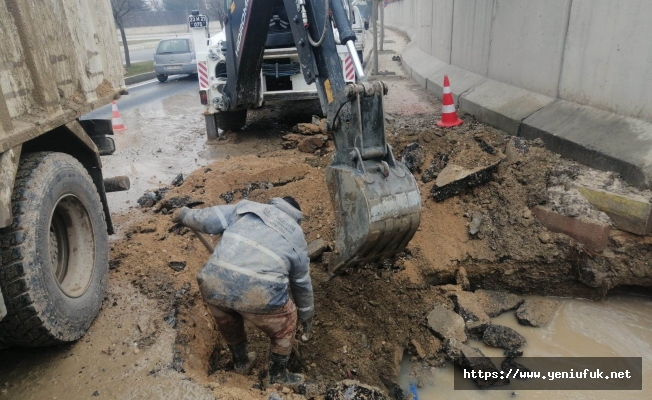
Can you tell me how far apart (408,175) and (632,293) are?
2.79 metres

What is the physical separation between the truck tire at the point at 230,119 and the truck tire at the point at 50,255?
214 inches

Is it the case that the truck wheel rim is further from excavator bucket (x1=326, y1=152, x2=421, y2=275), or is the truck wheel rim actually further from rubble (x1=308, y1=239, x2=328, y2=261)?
rubble (x1=308, y1=239, x2=328, y2=261)

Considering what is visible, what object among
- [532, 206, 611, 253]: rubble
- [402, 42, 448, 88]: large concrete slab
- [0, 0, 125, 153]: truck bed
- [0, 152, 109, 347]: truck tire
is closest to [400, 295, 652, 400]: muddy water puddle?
[532, 206, 611, 253]: rubble

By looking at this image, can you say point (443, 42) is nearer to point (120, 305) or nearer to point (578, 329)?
point (578, 329)

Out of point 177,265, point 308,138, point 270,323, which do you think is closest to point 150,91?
point 308,138

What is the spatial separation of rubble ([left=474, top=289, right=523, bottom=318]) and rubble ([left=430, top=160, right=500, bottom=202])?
1.08 metres

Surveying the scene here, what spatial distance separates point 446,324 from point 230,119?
6.25 meters

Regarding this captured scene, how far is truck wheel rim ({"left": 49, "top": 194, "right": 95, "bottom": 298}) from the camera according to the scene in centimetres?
333

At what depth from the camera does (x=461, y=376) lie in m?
3.72

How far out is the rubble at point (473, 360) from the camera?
3607 millimetres

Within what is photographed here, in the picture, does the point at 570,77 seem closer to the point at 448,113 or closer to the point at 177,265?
the point at 448,113

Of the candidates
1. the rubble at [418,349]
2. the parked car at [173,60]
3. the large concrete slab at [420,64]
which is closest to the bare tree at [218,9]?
the parked car at [173,60]

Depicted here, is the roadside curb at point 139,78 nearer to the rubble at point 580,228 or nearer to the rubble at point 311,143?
the rubble at point 311,143

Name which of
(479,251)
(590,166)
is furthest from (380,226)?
(590,166)
